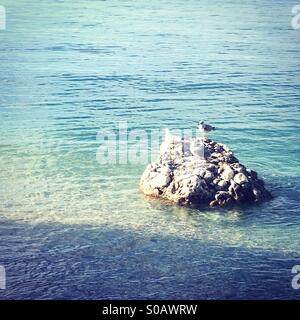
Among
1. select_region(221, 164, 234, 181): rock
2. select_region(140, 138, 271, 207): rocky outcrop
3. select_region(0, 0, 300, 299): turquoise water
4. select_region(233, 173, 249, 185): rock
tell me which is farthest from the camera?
select_region(221, 164, 234, 181): rock

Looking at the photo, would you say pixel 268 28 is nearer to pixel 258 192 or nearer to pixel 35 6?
pixel 35 6

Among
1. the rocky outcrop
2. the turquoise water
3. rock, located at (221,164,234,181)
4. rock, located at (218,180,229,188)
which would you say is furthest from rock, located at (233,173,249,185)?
the turquoise water

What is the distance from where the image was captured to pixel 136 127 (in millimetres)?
32531

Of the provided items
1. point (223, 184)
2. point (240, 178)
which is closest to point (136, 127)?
point (223, 184)

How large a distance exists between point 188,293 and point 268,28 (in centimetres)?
4132

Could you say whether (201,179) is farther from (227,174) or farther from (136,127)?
(136,127)

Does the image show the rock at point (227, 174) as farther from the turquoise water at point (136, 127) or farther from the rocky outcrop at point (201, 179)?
the turquoise water at point (136, 127)

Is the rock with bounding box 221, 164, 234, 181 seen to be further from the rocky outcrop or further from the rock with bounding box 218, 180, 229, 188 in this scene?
the rock with bounding box 218, 180, 229, 188

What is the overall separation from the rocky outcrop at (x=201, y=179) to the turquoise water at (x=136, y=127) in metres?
0.63

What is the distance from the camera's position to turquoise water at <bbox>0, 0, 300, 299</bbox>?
18078mm

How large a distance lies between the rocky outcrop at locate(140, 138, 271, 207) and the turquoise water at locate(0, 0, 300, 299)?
2.06ft

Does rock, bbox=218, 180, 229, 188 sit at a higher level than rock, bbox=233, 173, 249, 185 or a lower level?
lower

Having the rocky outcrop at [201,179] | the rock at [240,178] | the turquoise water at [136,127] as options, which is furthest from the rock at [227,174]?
the turquoise water at [136,127]
